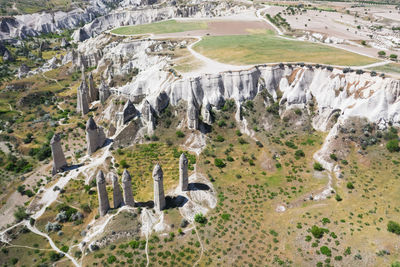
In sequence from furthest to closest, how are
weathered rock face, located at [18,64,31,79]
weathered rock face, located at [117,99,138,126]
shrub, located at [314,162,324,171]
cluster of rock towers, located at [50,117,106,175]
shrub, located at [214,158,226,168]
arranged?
weathered rock face, located at [18,64,31,79] → weathered rock face, located at [117,99,138,126] → shrub, located at [214,158,226,168] → cluster of rock towers, located at [50,117,106,175] → shrub, located at [314,162,324,171]

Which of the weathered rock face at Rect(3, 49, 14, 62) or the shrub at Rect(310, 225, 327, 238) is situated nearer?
the shrub at Rect(310, 225, 327, 238)

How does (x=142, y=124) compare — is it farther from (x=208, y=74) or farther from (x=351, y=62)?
(x=351, y=62)

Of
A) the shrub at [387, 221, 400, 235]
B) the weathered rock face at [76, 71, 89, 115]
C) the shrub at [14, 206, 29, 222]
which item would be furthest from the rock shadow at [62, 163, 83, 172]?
the shrub at [387, 221, 400, 235]

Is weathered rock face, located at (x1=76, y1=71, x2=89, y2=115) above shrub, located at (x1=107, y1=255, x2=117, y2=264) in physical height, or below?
above

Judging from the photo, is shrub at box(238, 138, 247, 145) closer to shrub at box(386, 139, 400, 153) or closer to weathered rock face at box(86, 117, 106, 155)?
shrub at box(386, 139, 400, 153)

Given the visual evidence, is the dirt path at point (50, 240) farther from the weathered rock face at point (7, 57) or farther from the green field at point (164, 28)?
the weathered rock face at point (7, 57)

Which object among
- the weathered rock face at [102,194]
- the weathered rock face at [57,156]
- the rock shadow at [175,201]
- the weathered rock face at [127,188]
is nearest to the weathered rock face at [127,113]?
the weathered rock face at [57,156]

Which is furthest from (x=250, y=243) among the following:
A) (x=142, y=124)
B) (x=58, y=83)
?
(x=58, y=83)
